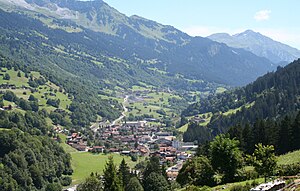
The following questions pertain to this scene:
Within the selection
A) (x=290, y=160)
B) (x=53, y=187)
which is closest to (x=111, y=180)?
(x=290, y=160)

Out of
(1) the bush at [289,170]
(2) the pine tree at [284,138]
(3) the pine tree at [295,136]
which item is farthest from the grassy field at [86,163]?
(1) the bush at [289,170]

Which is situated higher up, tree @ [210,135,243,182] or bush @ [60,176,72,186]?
tree @ [210,135,243,182]

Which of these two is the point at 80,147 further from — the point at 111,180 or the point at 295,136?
the point at 111,180

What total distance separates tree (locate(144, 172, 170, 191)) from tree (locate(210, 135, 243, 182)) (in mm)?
23418

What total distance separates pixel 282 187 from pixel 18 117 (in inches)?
5864

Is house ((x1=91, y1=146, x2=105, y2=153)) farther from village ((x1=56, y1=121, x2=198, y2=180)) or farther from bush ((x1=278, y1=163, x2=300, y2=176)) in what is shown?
bush ((x1=278, y1=163, x2=300, y2=176))

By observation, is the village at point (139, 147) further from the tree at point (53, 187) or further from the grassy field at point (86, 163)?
the tree at point (53, 187)

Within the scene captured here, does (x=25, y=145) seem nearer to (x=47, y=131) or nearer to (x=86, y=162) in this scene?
(x=86, y=162)

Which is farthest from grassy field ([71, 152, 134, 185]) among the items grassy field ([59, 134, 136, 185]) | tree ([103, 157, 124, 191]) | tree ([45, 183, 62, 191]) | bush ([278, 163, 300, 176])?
bush ([278, 163, 300, 176])

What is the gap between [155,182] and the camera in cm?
8038

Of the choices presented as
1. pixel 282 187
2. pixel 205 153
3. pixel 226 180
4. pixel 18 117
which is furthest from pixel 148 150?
pixel 282 187

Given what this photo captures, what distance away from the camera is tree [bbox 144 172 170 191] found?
7954cm

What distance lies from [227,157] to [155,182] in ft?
88.3

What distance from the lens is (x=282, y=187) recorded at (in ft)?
131
